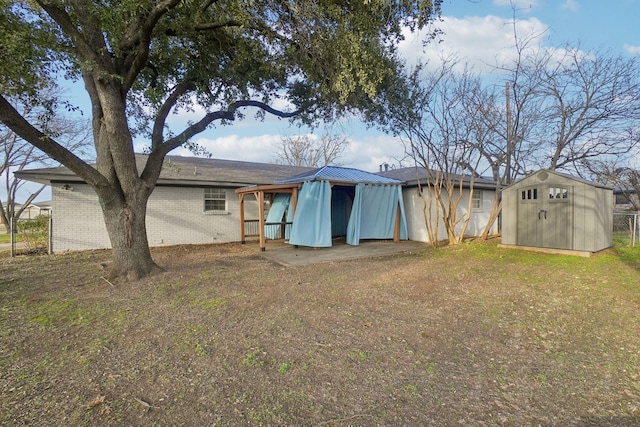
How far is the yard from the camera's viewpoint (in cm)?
234

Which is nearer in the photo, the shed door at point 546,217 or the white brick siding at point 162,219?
the shed door at point 546,217

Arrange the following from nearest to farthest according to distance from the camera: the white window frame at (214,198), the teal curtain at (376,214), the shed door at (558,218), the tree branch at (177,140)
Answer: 1. the tree branch at (177,140)
2. the shed door at (558,218)
3. the teal curtain at (376,214)
4. the white window frame at (214,198)

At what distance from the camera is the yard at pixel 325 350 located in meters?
2.34

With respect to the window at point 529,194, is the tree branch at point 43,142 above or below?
above

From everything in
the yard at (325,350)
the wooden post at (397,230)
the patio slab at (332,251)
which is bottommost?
the yard at (325,350)

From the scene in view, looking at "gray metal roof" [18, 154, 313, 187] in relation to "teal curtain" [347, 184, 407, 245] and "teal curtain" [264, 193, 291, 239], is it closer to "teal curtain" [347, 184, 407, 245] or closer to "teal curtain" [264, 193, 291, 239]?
"teal curtain" [264, 193, 291, 239]

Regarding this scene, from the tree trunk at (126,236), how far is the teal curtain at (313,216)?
192 inches

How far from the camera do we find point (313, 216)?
1034 cm

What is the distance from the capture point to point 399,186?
39.3ft

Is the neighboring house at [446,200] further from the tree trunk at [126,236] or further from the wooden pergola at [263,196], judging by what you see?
the tree trunk at [126,236]

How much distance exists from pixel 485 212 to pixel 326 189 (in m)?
8.32

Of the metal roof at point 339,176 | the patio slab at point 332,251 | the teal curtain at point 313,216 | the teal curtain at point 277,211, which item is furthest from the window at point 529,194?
the teal curtain at point 277,211

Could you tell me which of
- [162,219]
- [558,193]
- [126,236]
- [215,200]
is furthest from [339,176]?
[126,236]

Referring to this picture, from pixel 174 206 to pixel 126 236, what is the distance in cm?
572
